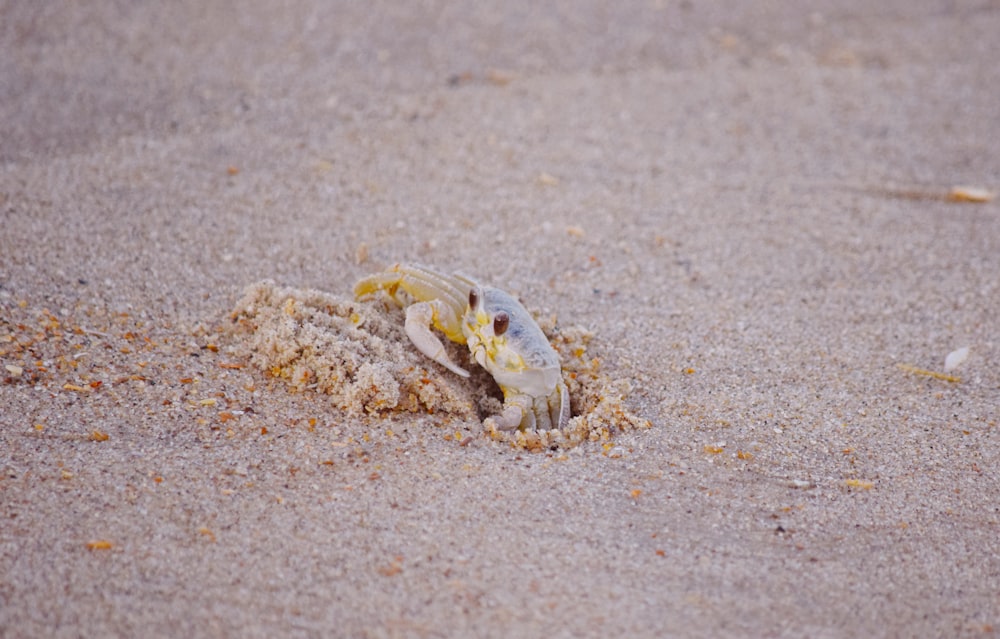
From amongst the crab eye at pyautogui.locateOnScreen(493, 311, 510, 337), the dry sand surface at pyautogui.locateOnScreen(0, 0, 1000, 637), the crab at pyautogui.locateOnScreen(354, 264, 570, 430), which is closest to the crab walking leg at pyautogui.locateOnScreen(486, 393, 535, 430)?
the crab at pyautogui.locateOnScreen(354, 264, 570, 430)

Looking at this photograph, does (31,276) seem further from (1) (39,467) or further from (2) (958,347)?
(2) (958,347)

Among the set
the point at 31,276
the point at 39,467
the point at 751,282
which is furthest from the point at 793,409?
the point at 31,276

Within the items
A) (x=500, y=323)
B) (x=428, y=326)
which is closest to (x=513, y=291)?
(x=428, y=326)

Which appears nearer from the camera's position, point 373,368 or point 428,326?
point 373,368

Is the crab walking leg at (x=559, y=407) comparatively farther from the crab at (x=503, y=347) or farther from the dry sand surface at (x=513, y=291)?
the dry sand surface at (x=513, y=291)

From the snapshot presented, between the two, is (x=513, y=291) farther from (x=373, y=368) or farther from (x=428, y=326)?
(x=373, y=368)

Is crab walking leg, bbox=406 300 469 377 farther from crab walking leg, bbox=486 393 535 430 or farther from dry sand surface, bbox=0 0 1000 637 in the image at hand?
crab walking leg, bbox=486 393 535 430

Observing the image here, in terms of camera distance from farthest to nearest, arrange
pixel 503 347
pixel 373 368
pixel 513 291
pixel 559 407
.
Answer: pixel 513 291
pixel 559 407
pixel 503 347
pixel 373 368
